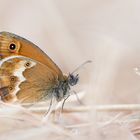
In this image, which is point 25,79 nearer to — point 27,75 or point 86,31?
point 27,75

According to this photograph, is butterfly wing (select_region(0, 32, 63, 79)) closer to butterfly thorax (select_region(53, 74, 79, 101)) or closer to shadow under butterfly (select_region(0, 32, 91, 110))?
shadow under butterfly (select_region(0, 32, 91, 110))

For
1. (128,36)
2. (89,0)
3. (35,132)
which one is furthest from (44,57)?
(89,0)

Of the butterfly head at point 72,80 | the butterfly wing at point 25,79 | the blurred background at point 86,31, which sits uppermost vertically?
the blurred background at point 86,31

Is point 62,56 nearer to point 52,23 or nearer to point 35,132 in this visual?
point 52,23

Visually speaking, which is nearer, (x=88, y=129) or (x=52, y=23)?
(x=88, y=129)

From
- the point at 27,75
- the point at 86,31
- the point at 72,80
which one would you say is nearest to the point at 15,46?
the point at 27,75

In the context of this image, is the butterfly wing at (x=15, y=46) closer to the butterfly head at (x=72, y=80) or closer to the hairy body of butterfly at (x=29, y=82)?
the hairy body of butterfly at (x=29, y=82)

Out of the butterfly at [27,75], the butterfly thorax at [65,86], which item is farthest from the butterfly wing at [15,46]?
the butterfly thorax at [65,86]
